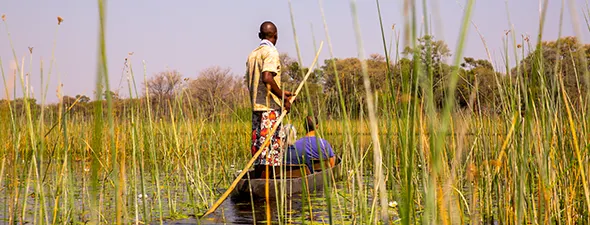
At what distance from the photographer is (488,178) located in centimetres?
320

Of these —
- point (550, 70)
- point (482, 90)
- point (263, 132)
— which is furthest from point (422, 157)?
point (482, 90)

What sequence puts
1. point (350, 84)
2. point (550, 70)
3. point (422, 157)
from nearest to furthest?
1. point (422, 157)
2. point (550, 70)
3. point (350, 84)

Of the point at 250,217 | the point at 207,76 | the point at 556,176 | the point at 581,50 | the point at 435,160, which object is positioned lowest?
the point at 250,217

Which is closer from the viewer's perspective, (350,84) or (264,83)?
(264,83)

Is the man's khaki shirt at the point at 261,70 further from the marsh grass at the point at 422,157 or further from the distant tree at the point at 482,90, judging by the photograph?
the distant tree at the point at 482,90

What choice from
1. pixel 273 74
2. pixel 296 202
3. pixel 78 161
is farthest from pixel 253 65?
pixel 78 161

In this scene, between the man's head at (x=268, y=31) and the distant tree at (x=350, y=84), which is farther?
the man's head at (x=268, y=31)

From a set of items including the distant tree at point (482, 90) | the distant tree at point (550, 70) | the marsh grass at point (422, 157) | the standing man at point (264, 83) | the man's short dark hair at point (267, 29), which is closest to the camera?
the marsh grass at point (422, 157)

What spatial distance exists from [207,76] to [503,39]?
4036 cm

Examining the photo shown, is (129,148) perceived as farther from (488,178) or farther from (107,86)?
(107,86)

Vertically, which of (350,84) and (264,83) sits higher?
(350,84)

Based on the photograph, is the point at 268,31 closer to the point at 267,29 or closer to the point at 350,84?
the point at 267,29

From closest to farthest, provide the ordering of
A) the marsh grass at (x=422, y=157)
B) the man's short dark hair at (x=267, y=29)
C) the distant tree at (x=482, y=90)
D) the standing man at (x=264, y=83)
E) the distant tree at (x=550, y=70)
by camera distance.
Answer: the marsh grass at (x=422, y=157) < the distant tree at (x=550, y=70) < the distant tree at (x=482, y=90) < the standing man at (x=264, y=83) < the man's short dark hair at (x=267, y=29)

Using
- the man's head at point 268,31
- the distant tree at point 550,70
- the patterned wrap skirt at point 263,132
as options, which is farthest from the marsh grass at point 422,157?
the man's head at point 268,31
